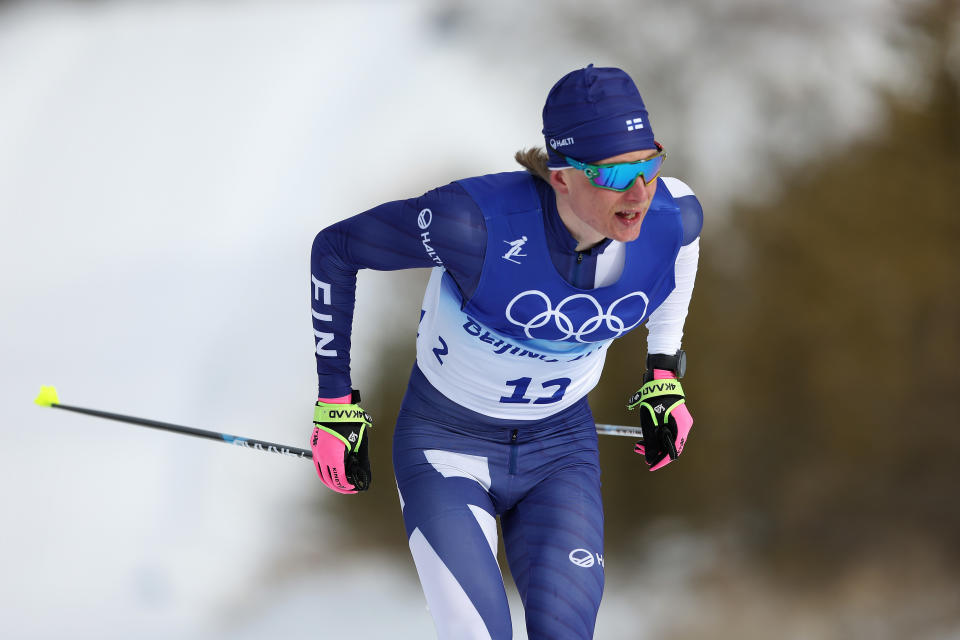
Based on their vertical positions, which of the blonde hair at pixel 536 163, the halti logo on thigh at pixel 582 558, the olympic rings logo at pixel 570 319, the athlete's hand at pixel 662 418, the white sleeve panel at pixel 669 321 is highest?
the blonde hair at pixel 536 163

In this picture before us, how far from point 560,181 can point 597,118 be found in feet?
0.54

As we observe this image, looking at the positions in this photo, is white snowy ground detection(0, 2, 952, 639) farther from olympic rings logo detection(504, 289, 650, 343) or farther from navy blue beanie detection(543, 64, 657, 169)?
navy blue beanie detection(543, 64, 657, 169)

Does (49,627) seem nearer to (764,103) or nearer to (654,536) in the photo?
(654,536)

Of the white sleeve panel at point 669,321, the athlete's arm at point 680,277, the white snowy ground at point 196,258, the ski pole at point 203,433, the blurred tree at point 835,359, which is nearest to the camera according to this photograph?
the athlete's arm at point 680,277

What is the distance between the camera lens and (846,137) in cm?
524

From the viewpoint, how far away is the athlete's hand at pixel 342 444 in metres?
2.31

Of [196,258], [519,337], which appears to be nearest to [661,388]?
[519,337]

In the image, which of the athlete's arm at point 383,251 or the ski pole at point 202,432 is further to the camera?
the ski pole at point 202,432

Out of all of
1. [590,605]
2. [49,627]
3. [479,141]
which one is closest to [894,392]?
[479,141]

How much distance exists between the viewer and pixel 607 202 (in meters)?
1.95

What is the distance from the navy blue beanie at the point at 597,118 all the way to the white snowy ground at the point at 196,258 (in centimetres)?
291

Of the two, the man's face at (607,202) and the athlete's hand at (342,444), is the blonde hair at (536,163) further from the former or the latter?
the athlete's hand at (342,444)

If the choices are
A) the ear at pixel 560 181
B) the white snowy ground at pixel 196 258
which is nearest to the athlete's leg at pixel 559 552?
the ear at pixel 560 181

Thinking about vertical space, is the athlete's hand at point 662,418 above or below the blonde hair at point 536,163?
below
